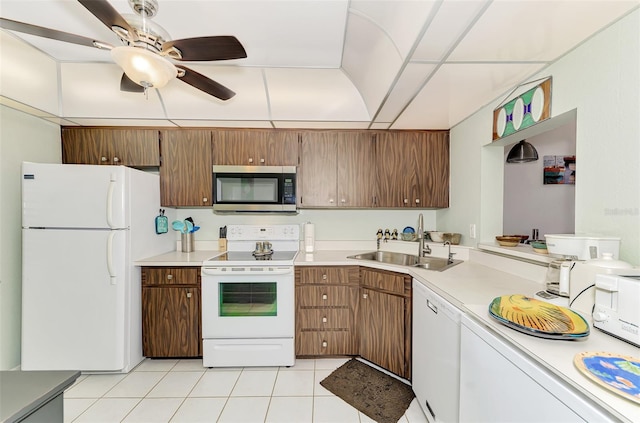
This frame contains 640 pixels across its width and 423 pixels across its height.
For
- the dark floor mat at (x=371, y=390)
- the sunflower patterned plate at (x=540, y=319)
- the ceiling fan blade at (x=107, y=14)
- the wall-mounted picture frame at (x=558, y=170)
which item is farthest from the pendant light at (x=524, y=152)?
the ceiling fan blade at (x=107, y=14)

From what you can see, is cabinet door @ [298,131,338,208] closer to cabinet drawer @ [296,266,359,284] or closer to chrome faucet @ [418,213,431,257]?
cabinet drawer @ [296,266,359,284]

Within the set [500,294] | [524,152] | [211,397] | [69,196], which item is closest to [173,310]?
[211,397]

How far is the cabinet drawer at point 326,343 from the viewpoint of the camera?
2.29 m

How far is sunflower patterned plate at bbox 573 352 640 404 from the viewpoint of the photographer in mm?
632

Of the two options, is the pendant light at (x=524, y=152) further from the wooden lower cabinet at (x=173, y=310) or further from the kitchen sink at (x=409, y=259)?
the wooden lower cabinet at (x=173, y=310)

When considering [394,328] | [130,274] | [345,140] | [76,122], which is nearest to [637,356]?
[394,328]

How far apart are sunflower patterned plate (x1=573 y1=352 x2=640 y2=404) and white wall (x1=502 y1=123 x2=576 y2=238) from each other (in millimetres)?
2668

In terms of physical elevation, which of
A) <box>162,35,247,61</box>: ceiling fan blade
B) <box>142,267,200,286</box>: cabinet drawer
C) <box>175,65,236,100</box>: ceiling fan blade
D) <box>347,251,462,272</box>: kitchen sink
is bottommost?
<box>142,267,200,286</box>: cabinet drawer

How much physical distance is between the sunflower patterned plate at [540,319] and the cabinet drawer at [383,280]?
93 cm

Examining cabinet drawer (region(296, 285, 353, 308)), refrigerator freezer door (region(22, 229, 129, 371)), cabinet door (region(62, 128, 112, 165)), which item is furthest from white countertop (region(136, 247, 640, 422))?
cabinet door (region(62, 128, 112, 165))

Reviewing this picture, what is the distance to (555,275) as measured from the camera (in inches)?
51.8

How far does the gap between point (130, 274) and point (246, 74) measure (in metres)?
1.98

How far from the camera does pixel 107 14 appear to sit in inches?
44.1

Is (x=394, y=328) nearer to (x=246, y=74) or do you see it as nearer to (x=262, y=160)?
(x=262, y=160)
